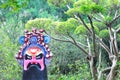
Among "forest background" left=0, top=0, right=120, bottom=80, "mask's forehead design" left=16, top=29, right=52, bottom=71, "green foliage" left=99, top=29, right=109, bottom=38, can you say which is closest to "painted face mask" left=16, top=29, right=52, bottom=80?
"mask's forehead design" left=16, top=29, right=52, bottom=71

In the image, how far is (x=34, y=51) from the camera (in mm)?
5863

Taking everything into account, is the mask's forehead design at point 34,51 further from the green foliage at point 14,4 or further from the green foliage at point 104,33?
the green foliage at point 14,4

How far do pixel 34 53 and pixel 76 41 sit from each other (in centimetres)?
242

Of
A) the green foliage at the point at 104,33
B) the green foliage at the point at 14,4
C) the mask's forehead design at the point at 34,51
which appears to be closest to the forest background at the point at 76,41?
the green foliage at the point at 104,33

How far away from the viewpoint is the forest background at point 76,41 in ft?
20.5

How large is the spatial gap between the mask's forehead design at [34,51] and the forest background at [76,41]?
2.67 feet

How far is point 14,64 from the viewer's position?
7.54m

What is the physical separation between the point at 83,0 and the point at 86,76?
2531 mm

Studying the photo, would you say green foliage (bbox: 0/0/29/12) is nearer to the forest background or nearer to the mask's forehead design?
the forest background

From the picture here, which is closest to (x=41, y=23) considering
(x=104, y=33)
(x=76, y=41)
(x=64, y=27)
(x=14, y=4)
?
(x=64, y=27)

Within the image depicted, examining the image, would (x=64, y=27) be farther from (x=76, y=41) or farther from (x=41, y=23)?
(x=76, y=41)

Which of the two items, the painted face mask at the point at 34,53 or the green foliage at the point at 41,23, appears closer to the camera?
the painted face mask at the point at 34,53

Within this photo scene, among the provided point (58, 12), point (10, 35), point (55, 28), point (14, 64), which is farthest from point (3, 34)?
point (58, 12)

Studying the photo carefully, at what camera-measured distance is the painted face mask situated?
5832 millimetres
